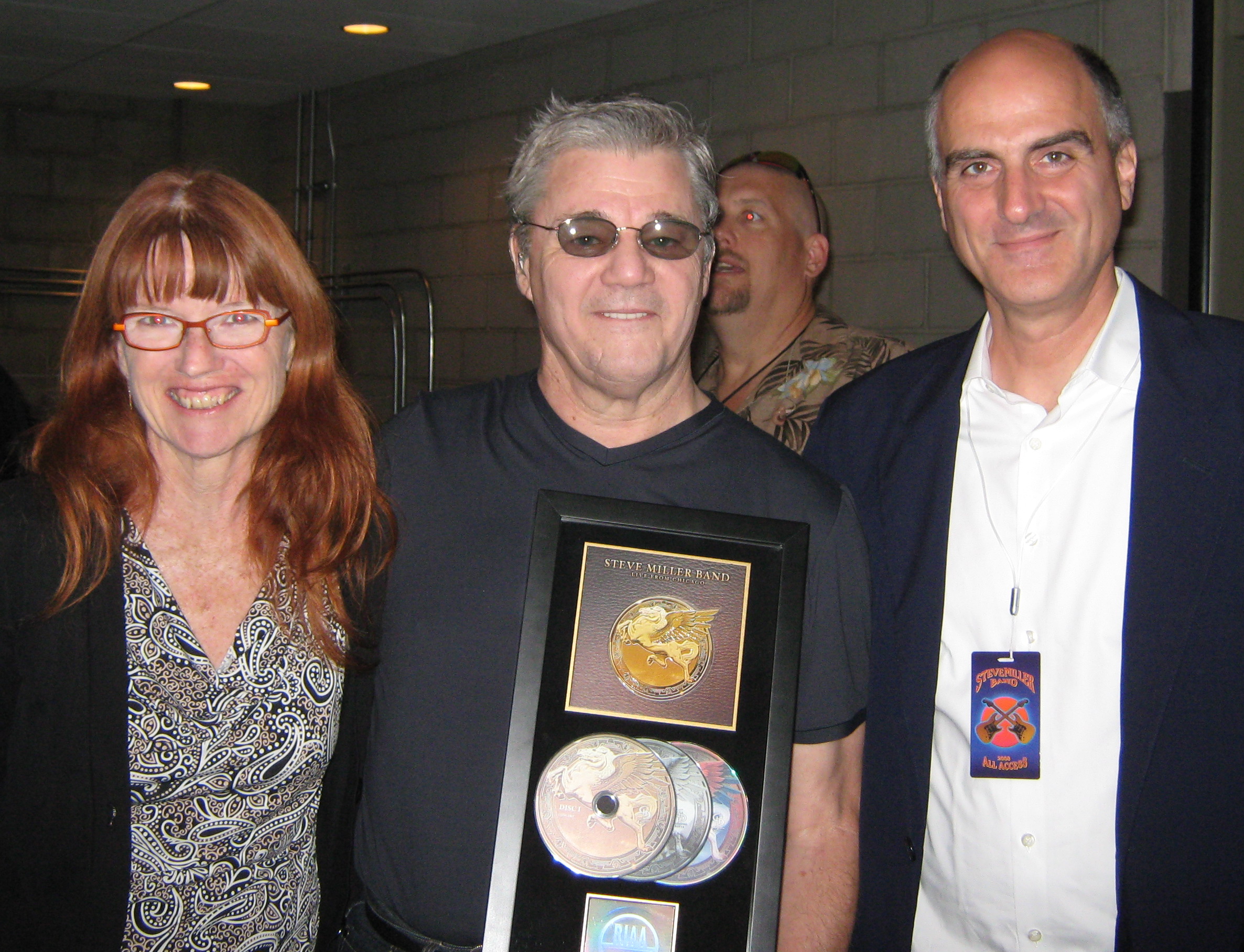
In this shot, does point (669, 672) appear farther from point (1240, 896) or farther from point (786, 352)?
point (786, 352)

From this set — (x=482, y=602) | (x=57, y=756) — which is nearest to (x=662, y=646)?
(x=482, y=602)

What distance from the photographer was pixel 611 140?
1691 millimetres

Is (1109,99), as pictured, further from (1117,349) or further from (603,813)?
(603,813)

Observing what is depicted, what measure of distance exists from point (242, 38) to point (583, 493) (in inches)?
234

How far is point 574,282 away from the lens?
5.56 feet

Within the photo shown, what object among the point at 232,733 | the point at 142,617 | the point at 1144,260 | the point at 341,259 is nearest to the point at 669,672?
the point at 232,733

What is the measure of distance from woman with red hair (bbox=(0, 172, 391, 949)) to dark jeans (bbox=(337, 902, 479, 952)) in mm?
148

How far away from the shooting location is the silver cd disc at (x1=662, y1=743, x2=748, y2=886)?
54.2 inches

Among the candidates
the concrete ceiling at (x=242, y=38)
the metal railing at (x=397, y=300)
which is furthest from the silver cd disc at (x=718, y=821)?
the metal railing at (x=397, y=300)

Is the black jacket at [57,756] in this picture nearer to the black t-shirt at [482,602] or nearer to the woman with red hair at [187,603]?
the woman with red hair at [187,603]

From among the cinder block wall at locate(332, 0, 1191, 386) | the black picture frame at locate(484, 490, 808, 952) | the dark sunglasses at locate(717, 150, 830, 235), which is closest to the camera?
the black picture frame at locate(484, 490, 808, 952)

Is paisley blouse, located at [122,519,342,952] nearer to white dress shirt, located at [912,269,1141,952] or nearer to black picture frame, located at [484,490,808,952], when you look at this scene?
black picture frame, located at [484,490,808,952]

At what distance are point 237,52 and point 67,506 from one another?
5986 millimetres

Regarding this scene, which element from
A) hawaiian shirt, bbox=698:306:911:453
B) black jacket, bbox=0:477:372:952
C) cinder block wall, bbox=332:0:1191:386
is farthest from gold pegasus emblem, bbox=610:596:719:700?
cinder block wall, bbox=332:0:1191:386
